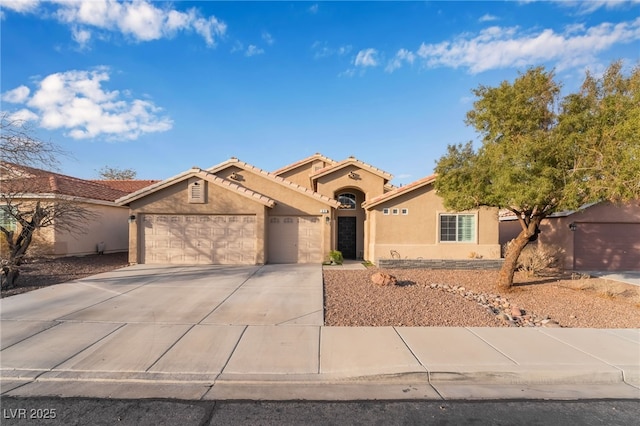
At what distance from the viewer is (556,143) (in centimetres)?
834

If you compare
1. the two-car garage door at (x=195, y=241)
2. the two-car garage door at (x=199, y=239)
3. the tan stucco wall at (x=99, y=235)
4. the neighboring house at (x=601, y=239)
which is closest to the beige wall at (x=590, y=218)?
the neighboring house at (x=601, y=239)

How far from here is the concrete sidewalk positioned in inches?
169

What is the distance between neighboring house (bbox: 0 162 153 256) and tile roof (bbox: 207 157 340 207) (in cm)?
551

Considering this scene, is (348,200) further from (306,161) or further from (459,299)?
(459,299)

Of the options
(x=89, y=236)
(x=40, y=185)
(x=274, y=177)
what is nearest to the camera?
(x=40, y=185)

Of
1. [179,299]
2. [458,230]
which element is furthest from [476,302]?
[179,299]

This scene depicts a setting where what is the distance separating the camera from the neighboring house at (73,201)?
38.6ft

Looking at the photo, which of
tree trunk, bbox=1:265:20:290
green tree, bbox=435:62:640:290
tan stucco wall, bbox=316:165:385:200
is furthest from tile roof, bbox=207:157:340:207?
tree trunk, bbox=1:265:20:290

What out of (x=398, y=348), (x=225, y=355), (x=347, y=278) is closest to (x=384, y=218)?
(x=347, y=278)

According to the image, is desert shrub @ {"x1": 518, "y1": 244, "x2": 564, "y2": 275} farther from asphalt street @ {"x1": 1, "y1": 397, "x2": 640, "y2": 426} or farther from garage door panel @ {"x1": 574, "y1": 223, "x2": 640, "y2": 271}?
asphalt street @ {"x1": 1, "y1": 397, "x2": 640, "y2": 426}

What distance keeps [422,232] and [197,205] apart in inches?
407

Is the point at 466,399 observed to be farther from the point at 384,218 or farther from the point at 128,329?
the point at 384,218

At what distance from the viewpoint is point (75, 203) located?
1382 cm

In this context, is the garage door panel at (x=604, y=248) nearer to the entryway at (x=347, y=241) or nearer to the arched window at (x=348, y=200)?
the entryway at (x=347, y=241)
